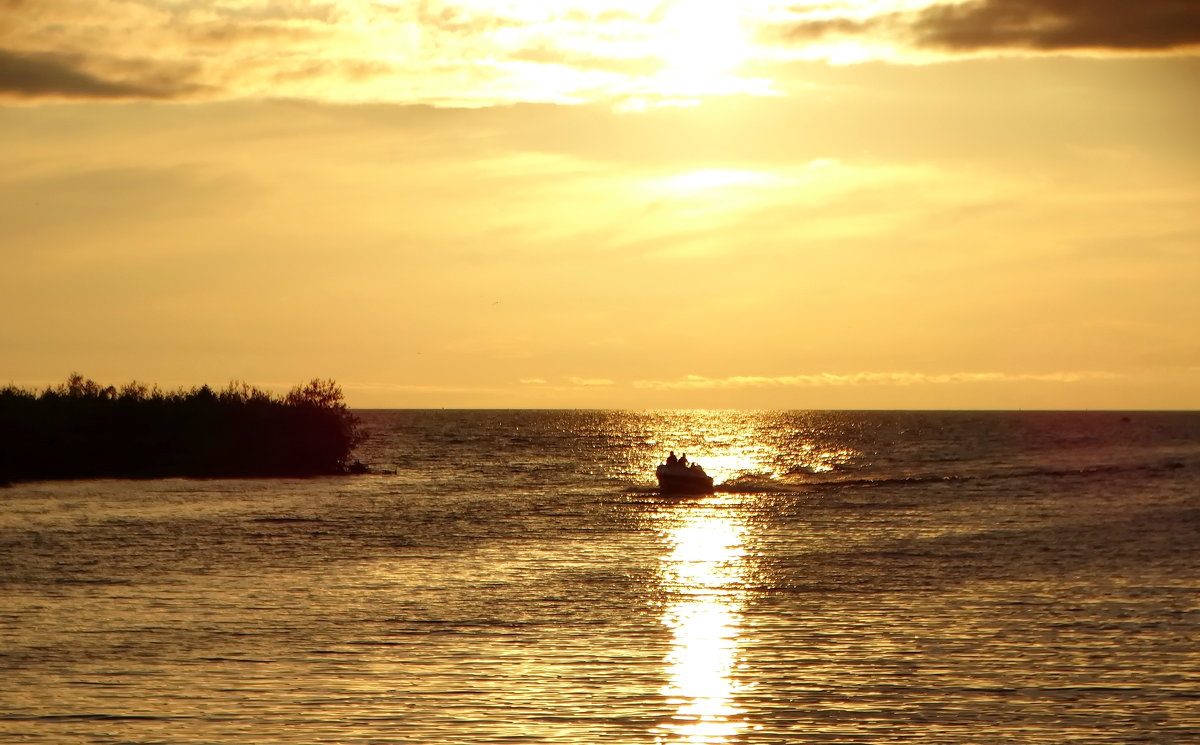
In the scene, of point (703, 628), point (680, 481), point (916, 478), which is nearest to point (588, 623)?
point (703, 628)

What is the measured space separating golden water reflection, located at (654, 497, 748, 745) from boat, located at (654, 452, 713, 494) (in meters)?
24.5

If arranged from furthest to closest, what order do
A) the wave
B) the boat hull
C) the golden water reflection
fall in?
the wave
the boat hull
the golden water reflection

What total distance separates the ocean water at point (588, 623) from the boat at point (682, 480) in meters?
14.5

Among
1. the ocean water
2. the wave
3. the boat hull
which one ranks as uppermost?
the wave

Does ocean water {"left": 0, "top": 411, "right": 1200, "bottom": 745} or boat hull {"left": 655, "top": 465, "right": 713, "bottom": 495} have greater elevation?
boat hull {"left": 655, "top": 465, "right": 713, "bottom": 495}

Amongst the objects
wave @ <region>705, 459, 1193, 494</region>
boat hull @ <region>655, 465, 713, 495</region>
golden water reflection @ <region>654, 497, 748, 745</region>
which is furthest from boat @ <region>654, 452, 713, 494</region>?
golden water reflection @ <region>654, 497, 748, 745</region>

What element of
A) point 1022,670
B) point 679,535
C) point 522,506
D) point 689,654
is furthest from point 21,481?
point 1022,670

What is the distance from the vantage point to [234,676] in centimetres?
2800

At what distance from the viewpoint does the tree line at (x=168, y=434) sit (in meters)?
94.1

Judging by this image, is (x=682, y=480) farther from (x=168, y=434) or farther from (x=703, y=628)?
(x=703, y=628)

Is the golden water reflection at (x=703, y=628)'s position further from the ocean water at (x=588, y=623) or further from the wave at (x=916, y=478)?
the wave at (x=916, y=478)

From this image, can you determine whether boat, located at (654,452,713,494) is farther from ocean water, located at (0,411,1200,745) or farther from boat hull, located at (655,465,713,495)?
ocean water, located at (0,411,1200,745)

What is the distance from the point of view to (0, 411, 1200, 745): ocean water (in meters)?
24.6

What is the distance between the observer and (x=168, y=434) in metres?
99.3
